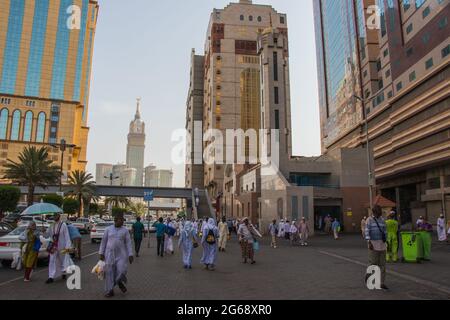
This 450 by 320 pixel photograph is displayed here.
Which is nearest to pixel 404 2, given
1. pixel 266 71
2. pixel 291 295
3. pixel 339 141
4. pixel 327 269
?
pixel 266 71

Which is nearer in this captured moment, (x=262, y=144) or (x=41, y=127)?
(x=262, y=144)

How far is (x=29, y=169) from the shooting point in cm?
4425

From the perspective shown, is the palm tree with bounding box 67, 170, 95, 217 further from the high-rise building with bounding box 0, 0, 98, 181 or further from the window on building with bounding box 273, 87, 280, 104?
the high-rise building with bounding box 0, 0, 98, 181

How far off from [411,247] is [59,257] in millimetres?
11912

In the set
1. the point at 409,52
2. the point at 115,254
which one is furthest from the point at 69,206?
the point at 409,52

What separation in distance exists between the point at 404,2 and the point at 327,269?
51.0 metres

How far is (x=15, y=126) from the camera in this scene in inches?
4422

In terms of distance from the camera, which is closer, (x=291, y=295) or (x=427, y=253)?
(x=291, y=295)

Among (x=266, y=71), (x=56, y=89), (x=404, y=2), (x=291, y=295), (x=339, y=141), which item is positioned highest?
(x=56, y=89)

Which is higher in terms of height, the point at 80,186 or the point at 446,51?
the point at 446,51

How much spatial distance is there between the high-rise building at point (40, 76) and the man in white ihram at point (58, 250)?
108013 mm

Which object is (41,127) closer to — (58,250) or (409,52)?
(409,52)

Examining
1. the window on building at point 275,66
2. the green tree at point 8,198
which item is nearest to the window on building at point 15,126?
the green tree at point 8,198
